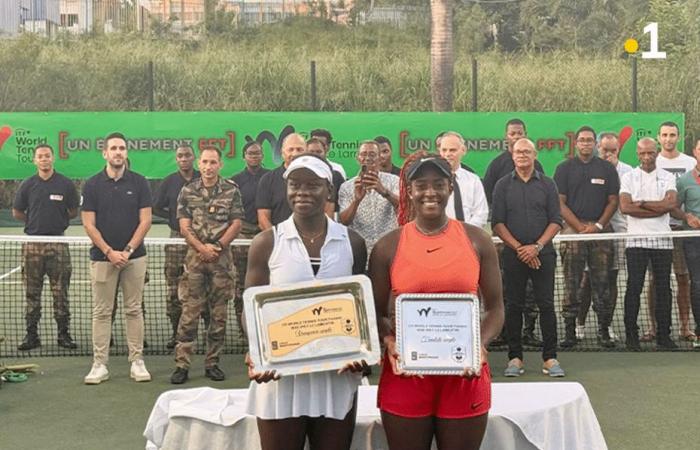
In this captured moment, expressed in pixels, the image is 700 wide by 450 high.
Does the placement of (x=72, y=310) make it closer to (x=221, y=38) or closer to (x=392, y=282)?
(x=392, y=282)

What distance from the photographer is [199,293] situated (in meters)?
9.00

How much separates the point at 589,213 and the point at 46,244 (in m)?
5.13

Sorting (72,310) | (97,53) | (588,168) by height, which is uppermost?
(97,53)

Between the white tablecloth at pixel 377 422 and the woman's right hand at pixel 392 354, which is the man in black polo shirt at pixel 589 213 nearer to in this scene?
the white tablecloth at pixel 377 422

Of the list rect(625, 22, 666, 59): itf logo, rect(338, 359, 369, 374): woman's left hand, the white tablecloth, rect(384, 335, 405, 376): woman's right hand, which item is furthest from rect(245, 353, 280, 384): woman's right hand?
rect(625, 22, 666, 59): itf logo

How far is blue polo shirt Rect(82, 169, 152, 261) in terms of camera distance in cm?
907

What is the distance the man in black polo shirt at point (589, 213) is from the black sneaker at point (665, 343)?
0.42 m

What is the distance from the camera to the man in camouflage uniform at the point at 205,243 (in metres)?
8.98

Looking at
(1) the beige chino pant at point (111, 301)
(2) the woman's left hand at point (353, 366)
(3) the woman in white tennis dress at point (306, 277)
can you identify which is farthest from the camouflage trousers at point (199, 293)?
(2) the woman's left hand at point (353, 366)

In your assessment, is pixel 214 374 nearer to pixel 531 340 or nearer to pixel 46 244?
pixel 46 244

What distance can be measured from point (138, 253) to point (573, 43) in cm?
2761

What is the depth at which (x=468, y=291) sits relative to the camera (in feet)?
14.9

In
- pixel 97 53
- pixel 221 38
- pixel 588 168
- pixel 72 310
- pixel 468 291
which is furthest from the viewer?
pixel 221 38

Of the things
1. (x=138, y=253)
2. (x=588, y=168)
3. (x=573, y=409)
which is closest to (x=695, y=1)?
(x=588, y=168)
